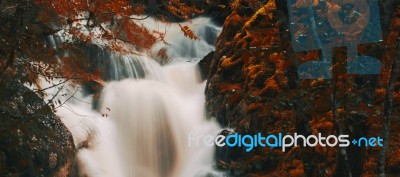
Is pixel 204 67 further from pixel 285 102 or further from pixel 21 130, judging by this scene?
pixel 21 130

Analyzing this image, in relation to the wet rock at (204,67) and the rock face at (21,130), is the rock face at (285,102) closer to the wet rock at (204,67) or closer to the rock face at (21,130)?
the rock face at (21,130)

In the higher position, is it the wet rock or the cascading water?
the wet rock

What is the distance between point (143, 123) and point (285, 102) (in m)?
9.99

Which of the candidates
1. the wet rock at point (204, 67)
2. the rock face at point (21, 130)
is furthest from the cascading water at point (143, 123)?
the rock face at point (21, 130)

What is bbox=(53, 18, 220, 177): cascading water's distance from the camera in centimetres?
1236

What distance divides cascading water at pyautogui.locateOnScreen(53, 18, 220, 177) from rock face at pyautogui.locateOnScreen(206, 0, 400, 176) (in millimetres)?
1333

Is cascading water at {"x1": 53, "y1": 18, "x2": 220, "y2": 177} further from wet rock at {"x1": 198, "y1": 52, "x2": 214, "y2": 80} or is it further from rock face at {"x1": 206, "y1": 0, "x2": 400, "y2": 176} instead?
rock face at {"x1": 206, "y1": 0, "x2": 400, "y2": 176}

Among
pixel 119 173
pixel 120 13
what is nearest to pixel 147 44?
pixel 120 13

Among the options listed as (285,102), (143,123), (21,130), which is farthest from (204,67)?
(21,130)

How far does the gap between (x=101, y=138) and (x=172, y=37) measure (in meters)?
10.6

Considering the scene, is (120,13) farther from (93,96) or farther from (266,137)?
(93,96)

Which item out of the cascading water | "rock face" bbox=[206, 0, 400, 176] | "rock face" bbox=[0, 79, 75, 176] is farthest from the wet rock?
"rock face" bbox=[0, 79, 75, 176]

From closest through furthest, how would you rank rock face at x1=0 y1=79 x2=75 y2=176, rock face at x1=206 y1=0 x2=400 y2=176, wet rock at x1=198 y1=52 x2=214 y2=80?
1. rock face at x1=0 y1=79 x2=75 y2=176
2. rock face at x1=206 y1=0 x2=400 y2=176
3. wet rock at x1=198 y1=52 x2=214 y2=80

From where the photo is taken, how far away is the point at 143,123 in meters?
14.7
